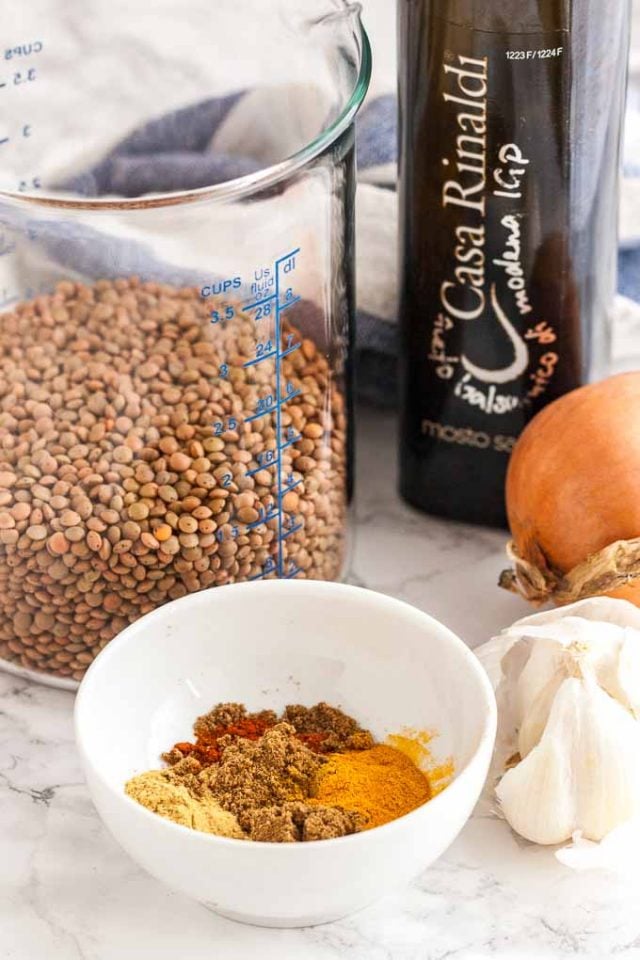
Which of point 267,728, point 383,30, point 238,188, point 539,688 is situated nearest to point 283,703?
point 267,728

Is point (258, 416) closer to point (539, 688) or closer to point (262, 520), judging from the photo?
point (262, 520)

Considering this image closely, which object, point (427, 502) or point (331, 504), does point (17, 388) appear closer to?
point (331, 504)

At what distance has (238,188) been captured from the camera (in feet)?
2.36

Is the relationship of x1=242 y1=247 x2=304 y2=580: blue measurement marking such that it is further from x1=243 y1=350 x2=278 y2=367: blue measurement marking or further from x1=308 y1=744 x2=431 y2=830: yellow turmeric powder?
x1=308 y1=744 x2=431 y2=830: yellow turmeric powder

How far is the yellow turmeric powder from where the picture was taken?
2.24 ft

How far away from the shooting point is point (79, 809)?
761mm

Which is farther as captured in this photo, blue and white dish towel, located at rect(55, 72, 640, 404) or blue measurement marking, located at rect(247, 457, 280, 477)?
blue and white dish towel, located at rect(55, 72, 640, 404)

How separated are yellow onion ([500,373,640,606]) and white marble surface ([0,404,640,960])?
0.14m

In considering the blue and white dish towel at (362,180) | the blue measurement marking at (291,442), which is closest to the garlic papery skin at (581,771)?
the blue measurement marking at (291,442)

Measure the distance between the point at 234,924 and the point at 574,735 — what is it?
178 mm

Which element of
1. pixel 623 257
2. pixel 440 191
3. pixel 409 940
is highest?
pixel 440 191

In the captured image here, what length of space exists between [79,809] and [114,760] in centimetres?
7

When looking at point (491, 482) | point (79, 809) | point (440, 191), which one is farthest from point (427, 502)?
point (79, 809)

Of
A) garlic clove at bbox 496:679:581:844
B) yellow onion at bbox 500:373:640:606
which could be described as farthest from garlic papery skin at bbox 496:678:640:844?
yellow onion at bbox 500:373:640:606
